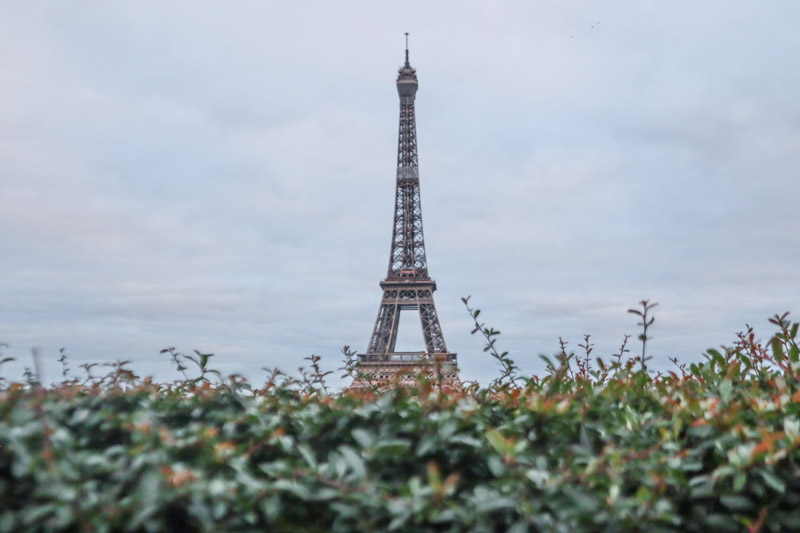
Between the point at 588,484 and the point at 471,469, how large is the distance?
534mm

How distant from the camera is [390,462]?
2.94 m

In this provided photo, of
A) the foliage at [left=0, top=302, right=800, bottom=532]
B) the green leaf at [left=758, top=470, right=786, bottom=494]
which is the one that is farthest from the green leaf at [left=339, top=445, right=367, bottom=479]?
the green leaf at [left=758, top=470, right=786, bottom=494]

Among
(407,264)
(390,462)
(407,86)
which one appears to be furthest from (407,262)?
(390,462)

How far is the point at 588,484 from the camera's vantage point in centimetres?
276

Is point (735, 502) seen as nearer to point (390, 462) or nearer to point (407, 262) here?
point (390, 462)

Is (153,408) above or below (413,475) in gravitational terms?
above

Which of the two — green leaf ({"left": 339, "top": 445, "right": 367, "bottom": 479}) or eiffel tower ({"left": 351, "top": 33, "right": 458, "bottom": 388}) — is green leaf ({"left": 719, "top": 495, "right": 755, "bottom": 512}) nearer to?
green leaf ({"left": 339, "top": 445, "right": 367, "bottom": 479})

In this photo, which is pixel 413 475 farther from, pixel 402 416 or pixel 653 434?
pixel 653 434

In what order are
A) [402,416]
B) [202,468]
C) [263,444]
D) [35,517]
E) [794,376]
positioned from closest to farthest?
[35,517] → [202,468] → [263,444] → [402,416] → [794,376]

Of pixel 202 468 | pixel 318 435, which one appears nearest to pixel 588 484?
pixel 318 435

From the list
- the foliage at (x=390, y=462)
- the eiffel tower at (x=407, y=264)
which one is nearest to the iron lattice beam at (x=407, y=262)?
the eiffel tower at (x=407, y=264)

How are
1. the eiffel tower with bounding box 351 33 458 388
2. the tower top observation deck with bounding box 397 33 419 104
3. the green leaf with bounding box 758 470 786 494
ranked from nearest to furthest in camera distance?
the green leaf with bounding box 758 470 786 494
the eiffel tower with bounding box 351 33 458 388
the tower top observation deck with bounding box 397 33 419 104

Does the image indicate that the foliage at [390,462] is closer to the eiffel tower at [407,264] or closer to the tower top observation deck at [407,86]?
the eiffel tower at [407,264]

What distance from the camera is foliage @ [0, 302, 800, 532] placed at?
2.55 meters
